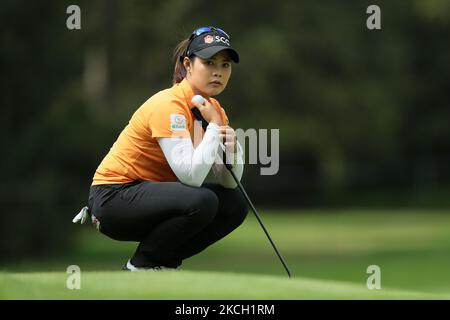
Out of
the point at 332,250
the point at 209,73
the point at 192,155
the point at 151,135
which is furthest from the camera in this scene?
the point at 332,250

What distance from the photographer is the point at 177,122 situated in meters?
5.24

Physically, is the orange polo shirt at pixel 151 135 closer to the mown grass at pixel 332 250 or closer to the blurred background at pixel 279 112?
the mown grass at pixel 332 250

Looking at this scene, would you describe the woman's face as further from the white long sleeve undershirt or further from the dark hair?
the white long sleeve undershirt

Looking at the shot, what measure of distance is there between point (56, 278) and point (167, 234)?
637 mm

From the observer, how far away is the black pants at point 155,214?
5281 millimetres

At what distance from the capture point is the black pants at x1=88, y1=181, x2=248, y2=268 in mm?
5281

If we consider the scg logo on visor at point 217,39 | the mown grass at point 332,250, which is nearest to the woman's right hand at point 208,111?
the scg logo on visor at point 217,39

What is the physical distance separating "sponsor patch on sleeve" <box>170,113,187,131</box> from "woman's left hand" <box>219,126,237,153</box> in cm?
21

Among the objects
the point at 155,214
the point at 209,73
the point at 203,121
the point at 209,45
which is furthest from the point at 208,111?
the point at 155,214

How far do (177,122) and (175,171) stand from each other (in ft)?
0.86

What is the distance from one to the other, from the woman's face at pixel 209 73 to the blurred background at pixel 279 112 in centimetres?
929

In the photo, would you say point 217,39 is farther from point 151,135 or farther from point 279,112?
point 279,112
